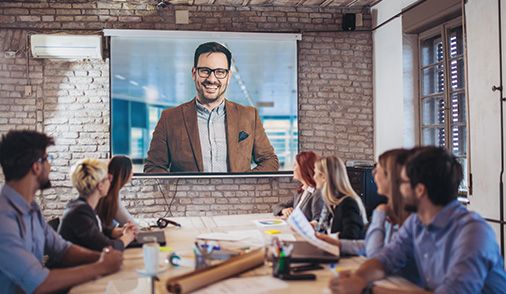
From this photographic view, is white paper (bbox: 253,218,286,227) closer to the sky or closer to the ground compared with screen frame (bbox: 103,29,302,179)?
closer to the ground

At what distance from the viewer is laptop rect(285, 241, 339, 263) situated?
2.69m

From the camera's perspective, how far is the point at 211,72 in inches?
256

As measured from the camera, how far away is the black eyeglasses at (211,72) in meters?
6.47

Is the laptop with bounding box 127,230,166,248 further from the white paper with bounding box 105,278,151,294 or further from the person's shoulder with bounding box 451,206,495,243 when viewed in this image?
the person's shoulder with bounding box 451,206,495,243

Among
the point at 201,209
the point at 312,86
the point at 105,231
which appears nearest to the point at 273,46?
the point at 312,86

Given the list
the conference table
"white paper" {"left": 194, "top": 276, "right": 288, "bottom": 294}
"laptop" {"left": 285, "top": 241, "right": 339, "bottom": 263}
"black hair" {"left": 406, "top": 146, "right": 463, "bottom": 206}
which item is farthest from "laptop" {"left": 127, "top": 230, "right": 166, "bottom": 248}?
"black hair" {"left": 406, "top": 146, "right": 463, "bottom": 206}

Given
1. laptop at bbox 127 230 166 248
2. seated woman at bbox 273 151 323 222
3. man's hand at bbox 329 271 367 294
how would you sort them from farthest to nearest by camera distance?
seated woman at bbox 273 151 323 222 → laptop at bbox 127 230 166 248 → man's hand at bbox 329 271 367 294

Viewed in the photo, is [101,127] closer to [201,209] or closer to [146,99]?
[146,99]

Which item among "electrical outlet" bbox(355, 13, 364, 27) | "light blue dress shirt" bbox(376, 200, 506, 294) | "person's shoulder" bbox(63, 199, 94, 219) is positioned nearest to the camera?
"light blue dress shirt" bbox(376, 200, 506, 294)

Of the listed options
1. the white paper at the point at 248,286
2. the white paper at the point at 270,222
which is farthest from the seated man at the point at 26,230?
the white paper at the point at 270,222

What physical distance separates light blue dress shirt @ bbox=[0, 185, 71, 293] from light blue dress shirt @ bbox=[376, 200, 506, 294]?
5.12 feet

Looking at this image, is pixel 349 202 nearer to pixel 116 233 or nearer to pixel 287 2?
pixel 116 233

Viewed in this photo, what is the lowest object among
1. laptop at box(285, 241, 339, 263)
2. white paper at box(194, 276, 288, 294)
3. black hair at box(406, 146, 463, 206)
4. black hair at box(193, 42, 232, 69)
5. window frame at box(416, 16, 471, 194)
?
white paper at box(194, 276, 288, 294)

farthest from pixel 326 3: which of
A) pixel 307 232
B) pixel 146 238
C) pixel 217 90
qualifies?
pixel 307 232
